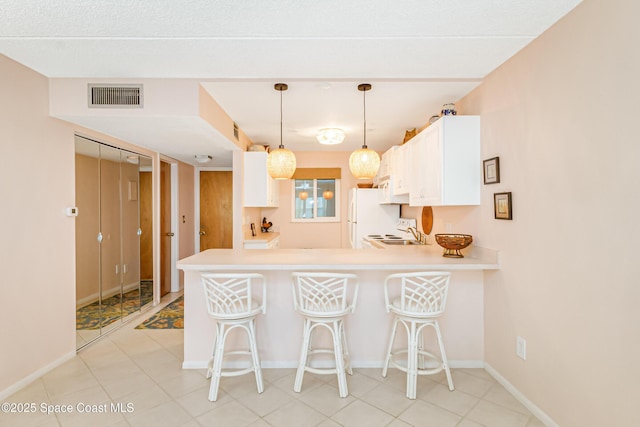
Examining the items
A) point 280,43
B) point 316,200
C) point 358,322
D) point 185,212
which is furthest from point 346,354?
point 185,212

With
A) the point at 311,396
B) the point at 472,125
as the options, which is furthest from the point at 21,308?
the point at 472,125

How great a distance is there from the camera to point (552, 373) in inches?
75.3

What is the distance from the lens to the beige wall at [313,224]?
574 centimetres

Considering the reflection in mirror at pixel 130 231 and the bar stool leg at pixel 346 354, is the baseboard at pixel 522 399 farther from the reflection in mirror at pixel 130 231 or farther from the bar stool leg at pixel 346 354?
the reflection in mirror at pixel 130 231

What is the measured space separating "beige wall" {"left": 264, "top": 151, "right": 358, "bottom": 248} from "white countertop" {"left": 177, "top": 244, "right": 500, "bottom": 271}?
279cm

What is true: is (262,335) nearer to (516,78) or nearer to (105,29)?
(105,29)

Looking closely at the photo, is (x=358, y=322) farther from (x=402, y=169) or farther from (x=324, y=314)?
(x=402, y=169)

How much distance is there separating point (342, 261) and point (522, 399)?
1.54 meters

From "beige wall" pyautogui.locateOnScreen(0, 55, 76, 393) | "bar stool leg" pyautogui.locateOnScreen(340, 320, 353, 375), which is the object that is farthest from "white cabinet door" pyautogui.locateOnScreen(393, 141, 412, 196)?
"beige wall" pyautogui.locateOnScreen(0, 55, 76, 393)

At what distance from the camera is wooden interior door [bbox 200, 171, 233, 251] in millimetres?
5648

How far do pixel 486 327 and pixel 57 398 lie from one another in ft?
10.8

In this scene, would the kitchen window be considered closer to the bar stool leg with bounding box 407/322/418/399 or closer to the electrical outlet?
the bar stool leg with bounding box 407/322/418/399

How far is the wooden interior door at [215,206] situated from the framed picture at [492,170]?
4216 millimetres

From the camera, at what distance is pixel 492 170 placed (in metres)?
2.50
